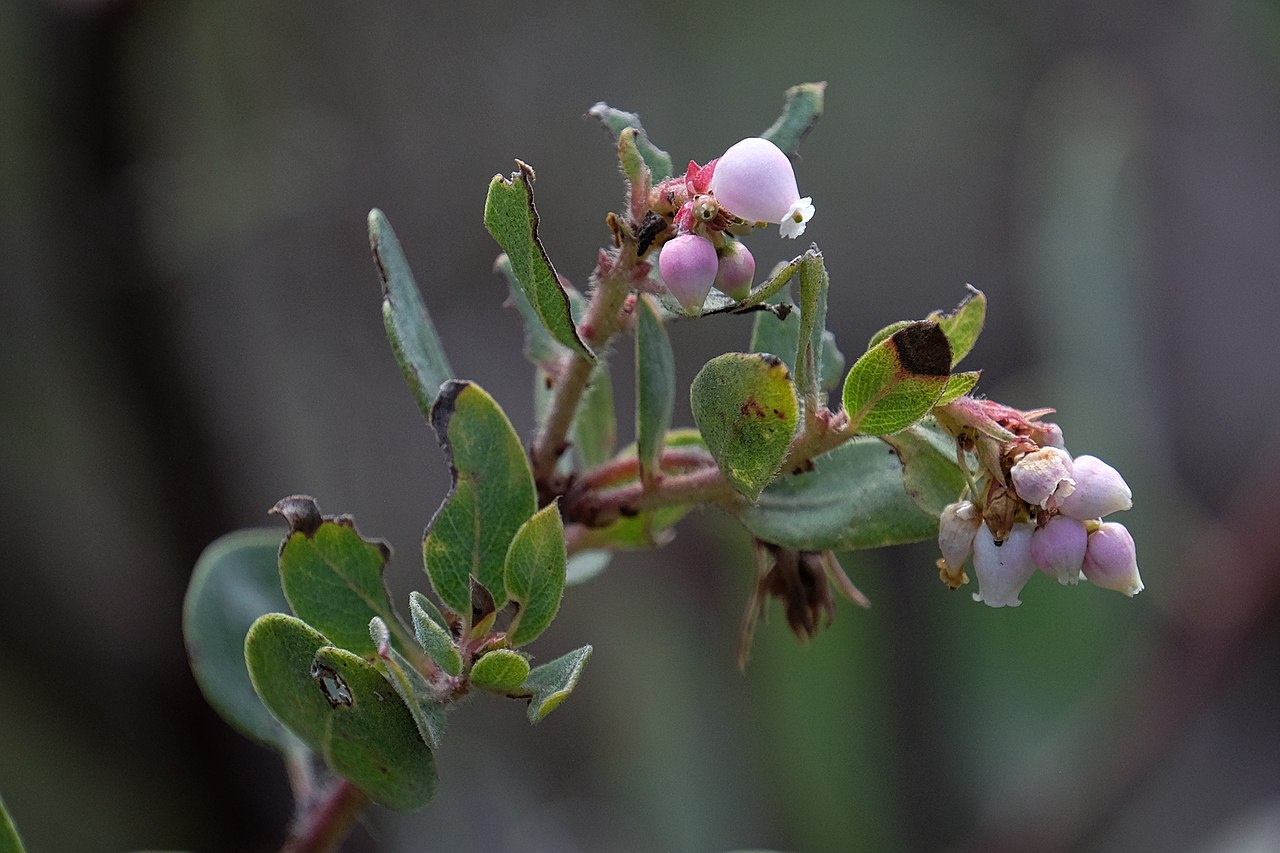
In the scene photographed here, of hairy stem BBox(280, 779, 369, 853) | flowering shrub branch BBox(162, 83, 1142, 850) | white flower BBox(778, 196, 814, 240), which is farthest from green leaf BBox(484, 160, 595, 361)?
hairy stem BBox(280, 779, 369, 853)

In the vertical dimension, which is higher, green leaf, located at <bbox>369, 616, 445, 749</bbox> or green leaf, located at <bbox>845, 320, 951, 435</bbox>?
green leaf, located at <bbox>845, 320, 951, 435</bbox>

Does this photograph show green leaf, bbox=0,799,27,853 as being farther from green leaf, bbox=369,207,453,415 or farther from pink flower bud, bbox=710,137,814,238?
pink flower bud, bbox=710,137,814,238

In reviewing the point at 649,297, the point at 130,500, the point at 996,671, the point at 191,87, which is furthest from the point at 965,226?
the point at 649,297

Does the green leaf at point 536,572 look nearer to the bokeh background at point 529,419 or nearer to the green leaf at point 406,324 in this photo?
the green leaf at point 406,324

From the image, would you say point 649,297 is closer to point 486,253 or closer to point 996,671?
point 996,671

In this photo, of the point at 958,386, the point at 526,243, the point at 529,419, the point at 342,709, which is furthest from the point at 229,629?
the point at 529,419

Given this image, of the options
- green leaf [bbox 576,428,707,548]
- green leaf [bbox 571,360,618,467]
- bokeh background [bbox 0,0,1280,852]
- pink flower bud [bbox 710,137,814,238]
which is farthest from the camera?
bokeh background [bbox 0,0,1280,852]

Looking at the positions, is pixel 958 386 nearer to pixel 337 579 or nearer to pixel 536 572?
pixel 536 572
